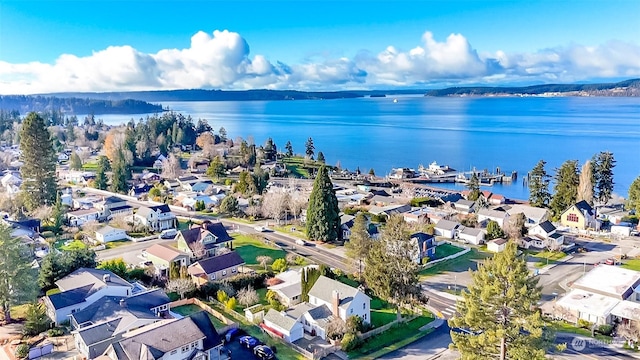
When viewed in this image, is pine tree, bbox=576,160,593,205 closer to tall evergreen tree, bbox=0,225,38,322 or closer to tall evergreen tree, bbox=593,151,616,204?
tall evergreen tree, bbox=593,151,616,204

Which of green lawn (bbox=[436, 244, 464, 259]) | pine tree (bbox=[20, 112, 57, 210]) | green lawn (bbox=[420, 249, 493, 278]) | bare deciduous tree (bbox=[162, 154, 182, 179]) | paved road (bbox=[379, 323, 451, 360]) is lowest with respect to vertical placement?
green lawn (bbox=[420, 249, 493, 278])

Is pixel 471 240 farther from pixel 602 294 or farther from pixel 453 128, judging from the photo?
pixel 453 128

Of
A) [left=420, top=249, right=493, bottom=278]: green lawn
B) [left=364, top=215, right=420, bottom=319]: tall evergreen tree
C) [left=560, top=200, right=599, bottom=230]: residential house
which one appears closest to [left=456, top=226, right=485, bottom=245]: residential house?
[left=420, top=249, right=493, bottom=278]: green lawn

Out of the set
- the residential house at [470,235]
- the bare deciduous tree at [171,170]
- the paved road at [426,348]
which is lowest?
the paved road at [426,348]

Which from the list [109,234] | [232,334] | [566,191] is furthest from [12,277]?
[566,191]

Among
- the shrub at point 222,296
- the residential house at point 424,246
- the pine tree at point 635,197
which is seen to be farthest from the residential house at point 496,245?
the shrub at point 222,296

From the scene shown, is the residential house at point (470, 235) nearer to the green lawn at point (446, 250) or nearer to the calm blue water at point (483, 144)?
the green lawn at point (446, 250)
